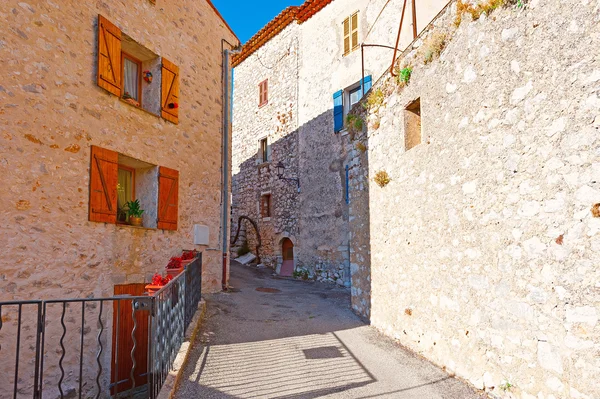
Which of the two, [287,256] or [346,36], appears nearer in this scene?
[346,36]

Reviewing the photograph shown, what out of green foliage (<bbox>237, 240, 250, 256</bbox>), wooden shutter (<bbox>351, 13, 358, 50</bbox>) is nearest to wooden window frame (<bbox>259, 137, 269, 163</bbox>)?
green foliage (<bbox>237, 240, 250, 256</bbox>)

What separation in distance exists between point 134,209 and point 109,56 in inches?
98.5

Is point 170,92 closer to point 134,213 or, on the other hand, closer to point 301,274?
point 134,213

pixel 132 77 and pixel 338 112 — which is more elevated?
pixel 338 112

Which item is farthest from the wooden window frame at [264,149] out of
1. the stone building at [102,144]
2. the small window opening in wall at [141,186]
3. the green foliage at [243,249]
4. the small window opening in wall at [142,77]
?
the small window opening in wall at [141,186]

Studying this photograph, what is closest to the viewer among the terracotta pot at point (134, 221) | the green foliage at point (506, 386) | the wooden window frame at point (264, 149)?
the green foliage at point (506, 386)

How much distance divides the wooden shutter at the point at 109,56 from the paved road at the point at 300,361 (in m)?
3.92

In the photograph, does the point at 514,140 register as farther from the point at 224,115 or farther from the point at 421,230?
the point at 224,115

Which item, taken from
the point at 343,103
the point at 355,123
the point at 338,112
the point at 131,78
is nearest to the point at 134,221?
the point at 131,78

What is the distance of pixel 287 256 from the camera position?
14.7m

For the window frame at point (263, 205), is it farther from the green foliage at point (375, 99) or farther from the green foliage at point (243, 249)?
the green foliage at point (375, 99)

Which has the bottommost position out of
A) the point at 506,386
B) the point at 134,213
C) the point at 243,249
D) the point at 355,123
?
the point at 506,386

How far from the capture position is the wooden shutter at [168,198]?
26.2 ft

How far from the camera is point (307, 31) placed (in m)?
13.8
